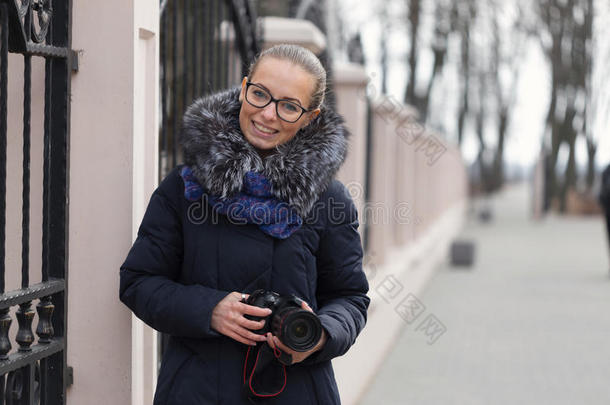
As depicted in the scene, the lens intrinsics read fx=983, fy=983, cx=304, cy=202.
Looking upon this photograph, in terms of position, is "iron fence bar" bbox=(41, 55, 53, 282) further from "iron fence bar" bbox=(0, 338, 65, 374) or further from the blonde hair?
the blonde hair

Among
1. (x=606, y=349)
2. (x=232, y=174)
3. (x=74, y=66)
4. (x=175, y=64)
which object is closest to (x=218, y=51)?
(x=175, y=64)

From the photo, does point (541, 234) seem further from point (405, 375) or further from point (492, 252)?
point (405, 375)

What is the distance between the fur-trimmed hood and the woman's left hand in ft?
1.10

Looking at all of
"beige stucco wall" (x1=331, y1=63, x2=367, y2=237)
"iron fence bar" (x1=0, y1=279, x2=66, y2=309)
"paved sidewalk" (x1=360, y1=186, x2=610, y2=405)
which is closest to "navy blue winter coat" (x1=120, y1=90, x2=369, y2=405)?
"iron fence bar" (x1=0, y1=279, x2=66, y2=309)

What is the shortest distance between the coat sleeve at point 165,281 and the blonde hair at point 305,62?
436 mm

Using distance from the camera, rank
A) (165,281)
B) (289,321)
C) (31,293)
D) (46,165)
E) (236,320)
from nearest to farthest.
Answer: (289,321) → (236,320) → (165,281) → (31,293) → (46,165)

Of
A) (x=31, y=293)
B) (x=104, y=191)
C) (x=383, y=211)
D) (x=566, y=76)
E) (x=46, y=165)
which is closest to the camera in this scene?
(x=31, y=293)

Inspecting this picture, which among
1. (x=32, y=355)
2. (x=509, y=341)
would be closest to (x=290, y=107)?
(x=32, y=355)

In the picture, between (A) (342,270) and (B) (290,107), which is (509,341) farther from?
(B) (290,107)

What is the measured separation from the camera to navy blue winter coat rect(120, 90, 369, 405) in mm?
2689

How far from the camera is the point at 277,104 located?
2.74 m

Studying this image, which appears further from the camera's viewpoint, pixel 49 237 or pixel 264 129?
pixel 49 237

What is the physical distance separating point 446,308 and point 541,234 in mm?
14721

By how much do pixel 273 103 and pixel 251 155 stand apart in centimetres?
16
